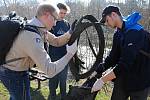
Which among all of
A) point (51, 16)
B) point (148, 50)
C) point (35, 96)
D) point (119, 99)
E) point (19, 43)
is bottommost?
point (35, 96)

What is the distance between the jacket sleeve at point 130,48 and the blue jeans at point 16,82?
1052 millimetres

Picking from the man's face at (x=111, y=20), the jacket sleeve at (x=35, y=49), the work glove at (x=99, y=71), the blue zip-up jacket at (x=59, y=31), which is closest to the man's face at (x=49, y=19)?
the jacket sleeve at (x=35, y=49)

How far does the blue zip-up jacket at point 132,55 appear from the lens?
3.76 m

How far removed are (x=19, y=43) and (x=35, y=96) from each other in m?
3.84

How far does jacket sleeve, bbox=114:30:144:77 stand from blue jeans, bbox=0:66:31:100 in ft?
3.45

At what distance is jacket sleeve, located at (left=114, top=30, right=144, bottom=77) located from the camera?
12.3 feet

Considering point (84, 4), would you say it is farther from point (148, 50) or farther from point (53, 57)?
point (148, 50)

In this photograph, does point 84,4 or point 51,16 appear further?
point 84,4

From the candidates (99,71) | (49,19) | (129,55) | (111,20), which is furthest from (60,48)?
(49,19)

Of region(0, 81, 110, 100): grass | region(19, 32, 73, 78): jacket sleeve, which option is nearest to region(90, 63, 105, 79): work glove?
region(19, 32, 73, 78): jacket sleeve

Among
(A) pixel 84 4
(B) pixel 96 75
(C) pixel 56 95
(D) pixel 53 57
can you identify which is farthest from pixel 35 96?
(A) pixel 84 4

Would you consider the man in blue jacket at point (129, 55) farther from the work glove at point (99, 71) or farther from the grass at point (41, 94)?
the grass at point (41, 94)

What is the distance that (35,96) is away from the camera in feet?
23.0

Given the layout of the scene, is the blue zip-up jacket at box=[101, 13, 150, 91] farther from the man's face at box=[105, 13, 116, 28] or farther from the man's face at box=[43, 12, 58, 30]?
the man's face at box=[43, 12, 58, 30]
